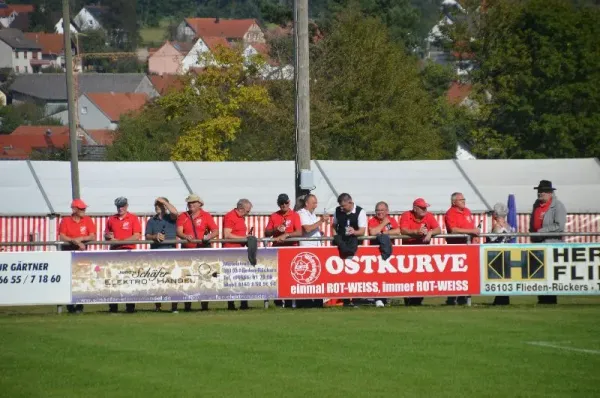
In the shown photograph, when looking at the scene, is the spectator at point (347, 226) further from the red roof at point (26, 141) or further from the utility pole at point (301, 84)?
the red roof at point (26, 141)

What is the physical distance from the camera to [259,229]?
38562 millimetres

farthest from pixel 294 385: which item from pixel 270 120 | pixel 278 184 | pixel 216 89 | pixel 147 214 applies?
pixel 216 89

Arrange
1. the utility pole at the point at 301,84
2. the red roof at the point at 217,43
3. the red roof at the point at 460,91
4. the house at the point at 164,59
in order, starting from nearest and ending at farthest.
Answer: the utility pole at the point at 301,84 → the red roof at the point at 217,43 → the red roof at the point at 460,91 → the house at the point at 164,59

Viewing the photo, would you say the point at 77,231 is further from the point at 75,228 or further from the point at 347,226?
the point at 347,226

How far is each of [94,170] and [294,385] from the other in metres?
28.9

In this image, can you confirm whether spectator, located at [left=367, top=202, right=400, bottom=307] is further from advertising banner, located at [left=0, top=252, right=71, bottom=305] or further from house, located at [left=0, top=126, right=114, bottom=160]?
house, located at [left=0, top=126, right=114, bottom=160]

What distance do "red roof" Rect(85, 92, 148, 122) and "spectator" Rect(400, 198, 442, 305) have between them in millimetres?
127417

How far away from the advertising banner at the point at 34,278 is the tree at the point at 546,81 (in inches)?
2081

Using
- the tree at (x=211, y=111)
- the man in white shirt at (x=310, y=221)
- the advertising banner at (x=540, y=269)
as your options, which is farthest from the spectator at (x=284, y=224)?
the tree at (x=211, y=111)

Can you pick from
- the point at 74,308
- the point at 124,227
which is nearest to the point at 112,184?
the point at 124,227

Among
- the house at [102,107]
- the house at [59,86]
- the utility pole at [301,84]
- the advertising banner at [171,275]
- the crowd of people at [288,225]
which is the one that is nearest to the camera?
the advertising banner at [171,275]

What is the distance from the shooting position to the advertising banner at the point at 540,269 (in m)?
21.2

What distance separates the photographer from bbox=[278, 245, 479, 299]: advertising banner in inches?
819

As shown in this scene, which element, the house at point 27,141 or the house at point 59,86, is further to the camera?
the house at point 59,86
